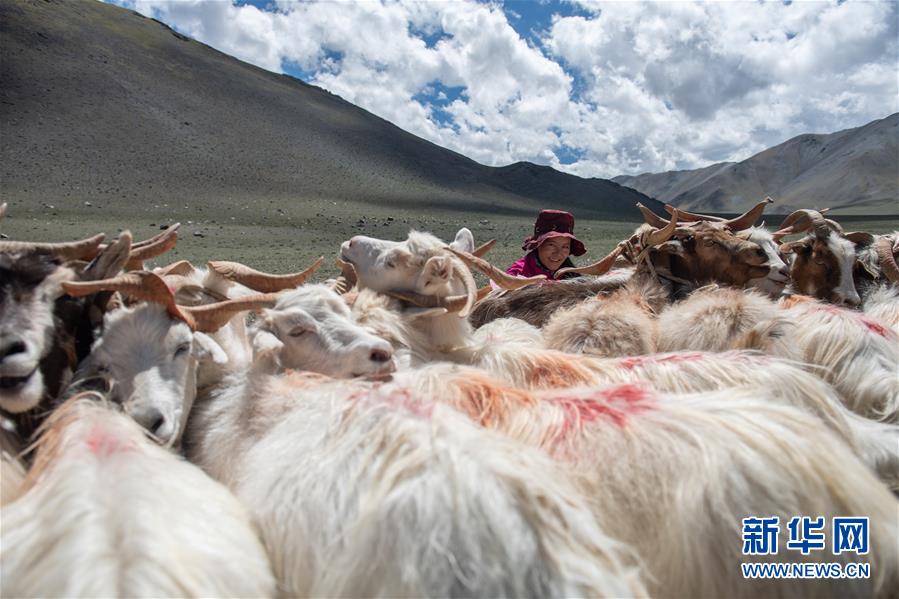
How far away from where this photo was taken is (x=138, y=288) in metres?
3.26

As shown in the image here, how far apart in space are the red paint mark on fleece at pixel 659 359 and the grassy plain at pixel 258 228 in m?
17.0

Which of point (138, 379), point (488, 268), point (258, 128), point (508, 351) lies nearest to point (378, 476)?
point (138, 379)

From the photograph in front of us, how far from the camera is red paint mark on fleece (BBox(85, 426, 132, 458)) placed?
239 cm

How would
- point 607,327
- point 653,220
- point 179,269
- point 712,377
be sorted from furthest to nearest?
point 653,220 < point 179,269 < point 607,327 < point 712,377

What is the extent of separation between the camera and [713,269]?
5.70 meters

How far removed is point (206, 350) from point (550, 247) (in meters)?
4.89

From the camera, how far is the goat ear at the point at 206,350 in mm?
3463

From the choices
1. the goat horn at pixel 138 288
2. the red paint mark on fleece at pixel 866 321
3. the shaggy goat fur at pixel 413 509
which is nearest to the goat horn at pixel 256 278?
the goat horn at pixel 138 288

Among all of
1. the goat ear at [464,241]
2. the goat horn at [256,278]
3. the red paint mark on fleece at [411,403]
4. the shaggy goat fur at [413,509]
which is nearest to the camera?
the shaggy goat fur at [413,509]

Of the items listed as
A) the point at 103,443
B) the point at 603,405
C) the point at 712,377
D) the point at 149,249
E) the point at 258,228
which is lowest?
the point at 258,228

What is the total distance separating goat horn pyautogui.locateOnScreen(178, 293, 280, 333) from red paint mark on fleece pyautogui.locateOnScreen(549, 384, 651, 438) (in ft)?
6.78

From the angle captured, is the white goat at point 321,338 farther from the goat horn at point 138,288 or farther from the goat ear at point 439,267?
the goat ear at point 439,267

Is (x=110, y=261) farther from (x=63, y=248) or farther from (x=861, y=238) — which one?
(x=861, y=238)

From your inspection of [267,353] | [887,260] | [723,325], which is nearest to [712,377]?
[723,325]
